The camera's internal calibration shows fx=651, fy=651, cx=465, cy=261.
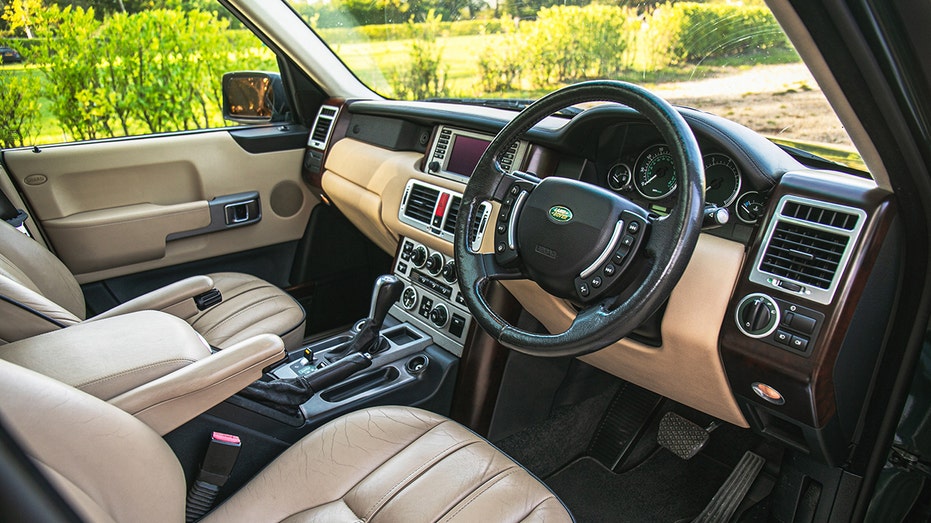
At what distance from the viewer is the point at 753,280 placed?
129 cm

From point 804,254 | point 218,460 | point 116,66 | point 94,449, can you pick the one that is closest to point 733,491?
point 804,254

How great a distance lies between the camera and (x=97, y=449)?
35.4 inches

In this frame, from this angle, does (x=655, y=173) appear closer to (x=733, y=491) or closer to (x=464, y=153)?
(x=464, y=153)

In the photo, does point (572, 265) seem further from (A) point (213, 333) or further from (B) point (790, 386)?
(A) point (213, 333)

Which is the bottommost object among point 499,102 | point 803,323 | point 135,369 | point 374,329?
point 374,329

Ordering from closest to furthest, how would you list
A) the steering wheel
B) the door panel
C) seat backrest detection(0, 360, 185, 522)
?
seat backrest detection(0, 360, 185, 522), the steering wheel, the door panel

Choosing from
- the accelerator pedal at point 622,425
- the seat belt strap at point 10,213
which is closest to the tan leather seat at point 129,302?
the seat belt strap at point 10,213

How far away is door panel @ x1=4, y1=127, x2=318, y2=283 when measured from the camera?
2240mm

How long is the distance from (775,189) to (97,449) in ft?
4.15

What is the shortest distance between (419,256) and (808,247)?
1.21 meters

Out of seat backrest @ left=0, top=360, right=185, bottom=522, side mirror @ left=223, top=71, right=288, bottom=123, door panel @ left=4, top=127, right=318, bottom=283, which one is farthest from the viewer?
side mirror @ left=223, top=71, right=288, bottom=123

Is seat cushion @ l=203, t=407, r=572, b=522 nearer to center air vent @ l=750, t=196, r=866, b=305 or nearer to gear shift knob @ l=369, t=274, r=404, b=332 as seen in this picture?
gear shift knob @ l=369, t=274, r=404, b=332

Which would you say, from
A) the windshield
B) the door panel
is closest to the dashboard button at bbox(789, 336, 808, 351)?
the windshield

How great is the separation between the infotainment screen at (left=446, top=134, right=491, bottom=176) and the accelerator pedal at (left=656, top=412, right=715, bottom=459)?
103 cm
